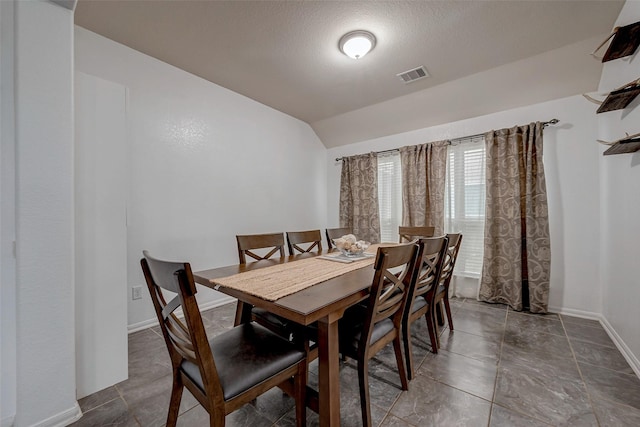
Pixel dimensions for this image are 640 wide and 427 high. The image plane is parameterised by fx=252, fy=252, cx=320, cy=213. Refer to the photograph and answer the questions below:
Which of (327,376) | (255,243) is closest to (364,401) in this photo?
(327,376)

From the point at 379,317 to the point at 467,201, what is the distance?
8.42ft

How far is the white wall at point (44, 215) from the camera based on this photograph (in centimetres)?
120

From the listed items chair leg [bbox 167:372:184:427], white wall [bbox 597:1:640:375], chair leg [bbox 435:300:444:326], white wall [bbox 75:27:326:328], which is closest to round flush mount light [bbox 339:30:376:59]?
white wall [bbox 75:27:326:328]

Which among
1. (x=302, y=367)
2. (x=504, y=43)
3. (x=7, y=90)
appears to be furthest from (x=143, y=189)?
(x=504, y=43)

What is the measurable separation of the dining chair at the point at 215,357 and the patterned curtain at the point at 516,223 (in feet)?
9.00

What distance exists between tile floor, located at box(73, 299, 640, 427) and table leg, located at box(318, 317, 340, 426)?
0.30 meters

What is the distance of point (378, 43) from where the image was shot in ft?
Result: 7.29

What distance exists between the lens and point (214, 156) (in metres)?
2.95

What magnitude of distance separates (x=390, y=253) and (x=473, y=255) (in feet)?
8.45

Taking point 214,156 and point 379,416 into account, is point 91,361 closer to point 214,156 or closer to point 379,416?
point 379,416

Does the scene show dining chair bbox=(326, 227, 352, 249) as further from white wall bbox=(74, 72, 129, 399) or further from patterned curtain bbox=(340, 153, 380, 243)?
white wall bbox=(74, 72, 129, 399)

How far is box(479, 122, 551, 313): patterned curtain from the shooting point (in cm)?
268

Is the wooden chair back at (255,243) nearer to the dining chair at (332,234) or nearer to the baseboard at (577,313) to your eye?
the dining chair at (332,234)

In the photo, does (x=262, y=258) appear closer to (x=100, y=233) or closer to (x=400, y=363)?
(x=100, y=233)
